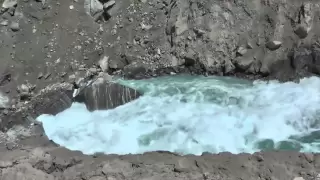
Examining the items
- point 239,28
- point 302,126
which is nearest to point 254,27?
point 239,28

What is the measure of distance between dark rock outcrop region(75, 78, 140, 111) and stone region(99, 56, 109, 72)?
65cm

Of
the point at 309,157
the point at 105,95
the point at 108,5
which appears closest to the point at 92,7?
the point at 108,5

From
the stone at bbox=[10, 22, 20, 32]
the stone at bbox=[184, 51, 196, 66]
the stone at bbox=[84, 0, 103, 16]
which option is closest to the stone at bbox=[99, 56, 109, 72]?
the stone at bbox=[84, 0, 103, 16]

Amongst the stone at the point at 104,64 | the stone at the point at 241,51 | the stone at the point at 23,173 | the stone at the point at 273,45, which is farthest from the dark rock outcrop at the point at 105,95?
the stone at the point at 273,45

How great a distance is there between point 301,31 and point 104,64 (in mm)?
4289

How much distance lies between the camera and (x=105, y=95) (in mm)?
9609

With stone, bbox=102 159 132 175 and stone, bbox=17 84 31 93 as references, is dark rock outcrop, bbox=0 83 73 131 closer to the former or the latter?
stone, bbox=17 84 31 93

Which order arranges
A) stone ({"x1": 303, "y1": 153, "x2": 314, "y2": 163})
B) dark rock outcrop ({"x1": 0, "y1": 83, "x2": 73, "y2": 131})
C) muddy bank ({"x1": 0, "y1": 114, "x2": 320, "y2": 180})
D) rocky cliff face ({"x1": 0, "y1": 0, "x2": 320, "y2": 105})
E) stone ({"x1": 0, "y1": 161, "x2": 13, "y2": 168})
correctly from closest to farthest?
1. muddy bank ({"x1": 0, "y1": 114, "x2": 320, "y2": 180})
2. stone ({"x1": 303, "y1": 153, "x2": 314, "y2": 163})
3. stone ({"x1": 0, "y1": 161, "x2": 13, "y2": 168})
4. dark rock outcrop ({"x1": 0, "y1": 83, "x2": 73, "y2": 131})
5. rocky cliff face ({"x1": 0, "y1": 0, "x2": 320, "y2": 105})

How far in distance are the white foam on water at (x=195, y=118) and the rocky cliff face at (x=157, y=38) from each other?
1.38 feet

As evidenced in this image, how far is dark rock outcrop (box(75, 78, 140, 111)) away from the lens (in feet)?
31.4

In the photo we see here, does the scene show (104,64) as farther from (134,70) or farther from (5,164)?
(5,164)

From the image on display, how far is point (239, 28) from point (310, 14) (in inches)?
61.0

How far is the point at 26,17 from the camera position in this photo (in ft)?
34.0

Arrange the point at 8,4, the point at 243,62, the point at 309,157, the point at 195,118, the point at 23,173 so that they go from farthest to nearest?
1. the point at 8,4
2. the point at 243,62
3. the point at 195,118
4. the point at 309,157
5. the point at 23,173
